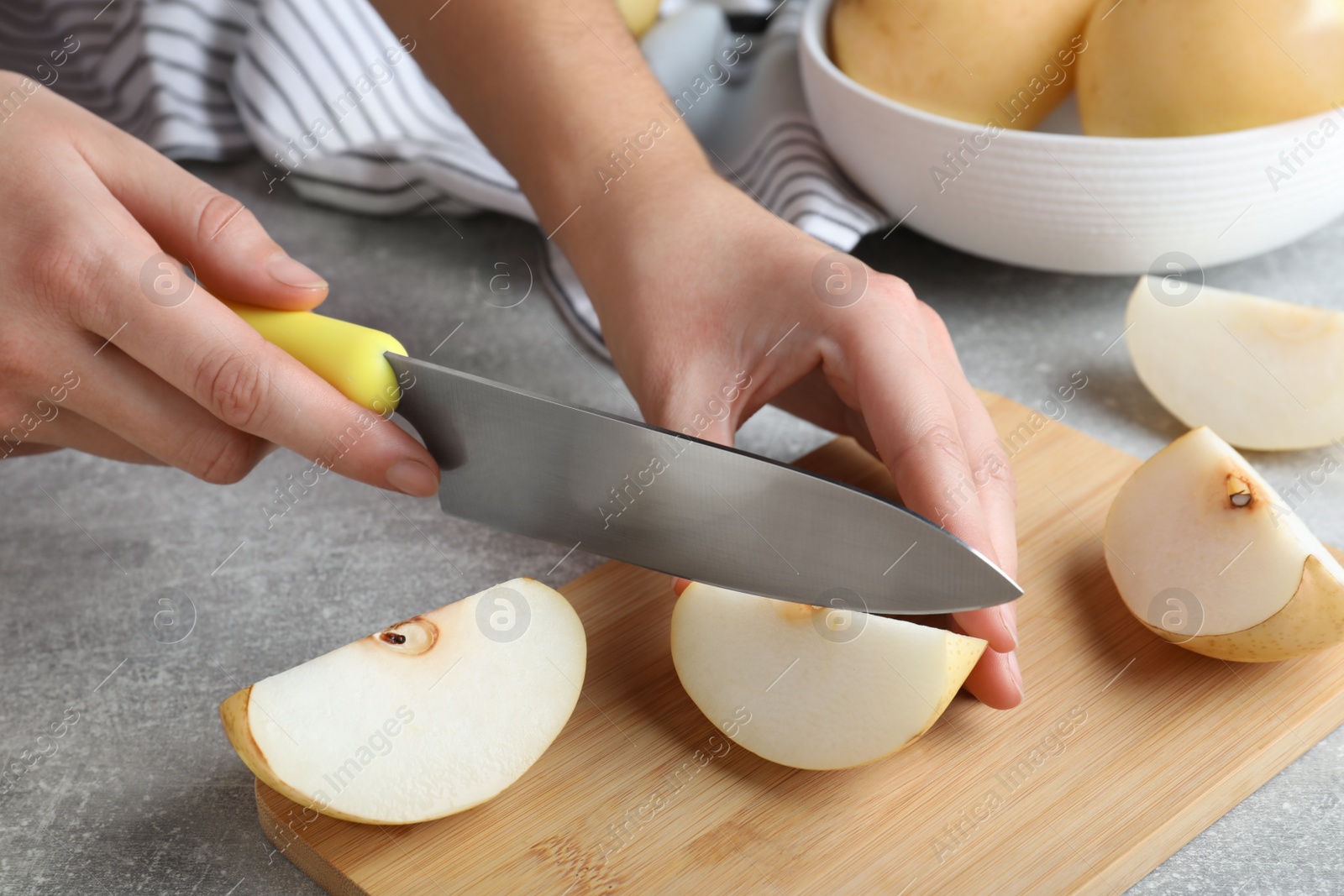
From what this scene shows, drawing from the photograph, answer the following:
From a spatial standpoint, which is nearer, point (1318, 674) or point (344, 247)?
point (1318, 674)

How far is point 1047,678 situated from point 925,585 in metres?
0.19

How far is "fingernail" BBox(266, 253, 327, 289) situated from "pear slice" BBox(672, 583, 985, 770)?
39 cm

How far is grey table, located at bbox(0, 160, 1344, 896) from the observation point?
2.77 ft

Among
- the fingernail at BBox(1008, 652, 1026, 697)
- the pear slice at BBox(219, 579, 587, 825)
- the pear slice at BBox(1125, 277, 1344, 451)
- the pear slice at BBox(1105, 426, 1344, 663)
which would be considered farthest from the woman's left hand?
the pear slice at BBox(1125, 277, 1344, 451)

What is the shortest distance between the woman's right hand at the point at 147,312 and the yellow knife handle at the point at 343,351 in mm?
15

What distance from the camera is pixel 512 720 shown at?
0.82m

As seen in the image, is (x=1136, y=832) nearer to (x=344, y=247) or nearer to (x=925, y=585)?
(x=925, y=585)

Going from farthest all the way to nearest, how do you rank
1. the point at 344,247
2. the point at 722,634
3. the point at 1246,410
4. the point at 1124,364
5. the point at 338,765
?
the point at 344,247, the point at 1124,364, the point at 1246,410, the point at 722,634, the point at 338,765

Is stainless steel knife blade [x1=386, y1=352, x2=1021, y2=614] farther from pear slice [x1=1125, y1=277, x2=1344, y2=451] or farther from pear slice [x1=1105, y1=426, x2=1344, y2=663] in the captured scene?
pear slice [x1=1125, y1=277, x2=1344, y2=451]

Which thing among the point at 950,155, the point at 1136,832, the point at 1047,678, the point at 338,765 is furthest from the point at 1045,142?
the point at 338,765

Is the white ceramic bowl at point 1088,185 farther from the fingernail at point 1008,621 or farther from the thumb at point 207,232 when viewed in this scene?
the thumb at point 207,232

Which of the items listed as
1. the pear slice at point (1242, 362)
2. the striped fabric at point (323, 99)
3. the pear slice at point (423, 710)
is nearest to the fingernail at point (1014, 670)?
the pear slice at point (423, 710)

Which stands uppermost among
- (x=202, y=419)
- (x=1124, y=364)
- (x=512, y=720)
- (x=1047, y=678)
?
(x=202, y=419)

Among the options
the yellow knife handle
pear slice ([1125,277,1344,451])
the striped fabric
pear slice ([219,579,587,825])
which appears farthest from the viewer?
the striped fabric
